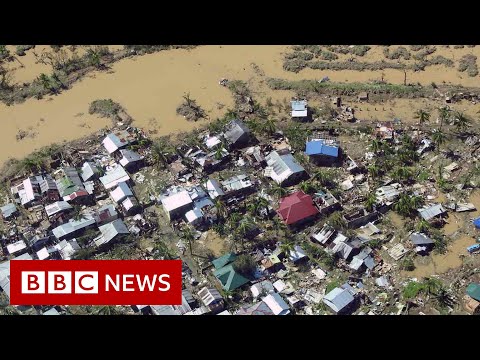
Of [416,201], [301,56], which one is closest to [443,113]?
[416,201]

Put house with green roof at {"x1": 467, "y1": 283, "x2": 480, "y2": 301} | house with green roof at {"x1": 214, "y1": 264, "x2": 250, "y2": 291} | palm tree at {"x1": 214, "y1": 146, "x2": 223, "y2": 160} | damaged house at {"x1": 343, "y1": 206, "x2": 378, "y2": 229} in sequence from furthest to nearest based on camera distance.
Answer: palm tree at {"x1": 214, "y1": 146, "x2": 223, "y2": 160} < damaged house at {"x1": 343, "y1": 206, "x2": 378, "y2": 229} < house with green roof at {"x1": 214, "y1": 264, "x2": 250, "y2": 291} < house with green roof at {"x1": 467, "y1": 283, "x2": 480, "y2": 301}

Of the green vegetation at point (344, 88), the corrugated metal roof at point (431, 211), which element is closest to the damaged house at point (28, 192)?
the green vegetation at point (344, 88)

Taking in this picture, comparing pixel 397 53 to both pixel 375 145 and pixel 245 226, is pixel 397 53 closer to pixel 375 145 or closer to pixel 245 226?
pixel 375 145

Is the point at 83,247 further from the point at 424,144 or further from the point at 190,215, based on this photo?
the point at 424,144

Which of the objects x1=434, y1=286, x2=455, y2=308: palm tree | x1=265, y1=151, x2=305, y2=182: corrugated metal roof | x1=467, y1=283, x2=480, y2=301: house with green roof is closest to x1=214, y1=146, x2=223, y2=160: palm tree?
x1=265, y1=151, x2=305, y2=182: corrugated metal roof

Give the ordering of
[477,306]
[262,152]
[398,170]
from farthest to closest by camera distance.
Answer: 1. [262,152]
2. [398,170]
3. [477,306]

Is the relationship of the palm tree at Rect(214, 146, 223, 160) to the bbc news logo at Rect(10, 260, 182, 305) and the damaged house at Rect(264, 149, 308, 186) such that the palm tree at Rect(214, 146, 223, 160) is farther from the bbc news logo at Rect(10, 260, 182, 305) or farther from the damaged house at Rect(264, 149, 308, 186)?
the bbc news logo at Rect(10, 260, 182, 305)

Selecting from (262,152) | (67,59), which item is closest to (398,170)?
(262,152)
